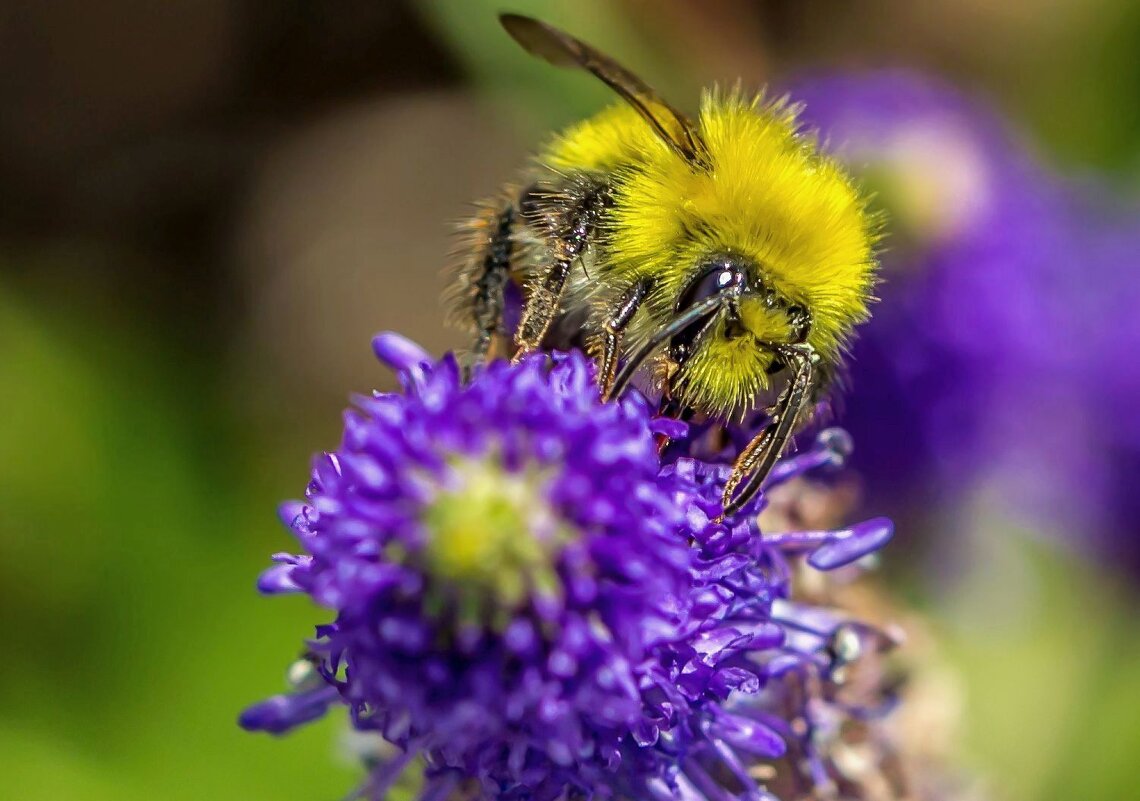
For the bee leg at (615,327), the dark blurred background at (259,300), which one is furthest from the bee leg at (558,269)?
the dark blurred background at (259,300)

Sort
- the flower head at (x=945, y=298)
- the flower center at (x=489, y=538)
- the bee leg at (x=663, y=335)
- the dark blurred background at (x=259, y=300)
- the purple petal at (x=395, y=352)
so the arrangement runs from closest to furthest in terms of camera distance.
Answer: the flower center at (x=489, y=538)
the bee leg at (x=663, y=335)
the purple petal at (x=395, y=352)
the flower head at (x=945, y=298)
the dark blurred background at (x=259, y=300)

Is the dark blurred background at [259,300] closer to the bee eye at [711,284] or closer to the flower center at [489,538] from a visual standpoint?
the bee eye at [711,284]

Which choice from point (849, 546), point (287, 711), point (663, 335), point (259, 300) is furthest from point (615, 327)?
point (259, 300)

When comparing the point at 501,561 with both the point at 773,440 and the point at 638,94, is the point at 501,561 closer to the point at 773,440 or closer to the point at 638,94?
the point at 773,440

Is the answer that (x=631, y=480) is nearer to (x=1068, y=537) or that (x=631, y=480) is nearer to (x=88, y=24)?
(x=1068, y=537)

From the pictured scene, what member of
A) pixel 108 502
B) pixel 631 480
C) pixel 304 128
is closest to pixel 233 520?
pixel 108 502

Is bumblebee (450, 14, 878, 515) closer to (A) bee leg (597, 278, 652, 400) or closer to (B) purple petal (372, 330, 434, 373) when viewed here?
(A) bee leg (597, 278, 652, 400)

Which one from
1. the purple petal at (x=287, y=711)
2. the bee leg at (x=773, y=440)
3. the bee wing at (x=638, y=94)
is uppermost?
the bee wing at (x=638, y=94)
